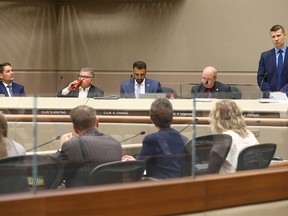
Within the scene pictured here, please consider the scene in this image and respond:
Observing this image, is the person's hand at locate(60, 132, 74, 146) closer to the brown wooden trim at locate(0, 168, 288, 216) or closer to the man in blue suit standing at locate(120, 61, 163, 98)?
the brown wooden trim at locate(0, 168, 288, 216)

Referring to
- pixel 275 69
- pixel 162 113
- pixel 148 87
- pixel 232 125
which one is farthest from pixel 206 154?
pixel 275 69

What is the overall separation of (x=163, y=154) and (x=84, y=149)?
503 mm

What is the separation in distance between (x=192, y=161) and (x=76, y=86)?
3800 mm

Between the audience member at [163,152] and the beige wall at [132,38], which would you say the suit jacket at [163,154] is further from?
the beige wall at [132,38]

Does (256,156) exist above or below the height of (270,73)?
below

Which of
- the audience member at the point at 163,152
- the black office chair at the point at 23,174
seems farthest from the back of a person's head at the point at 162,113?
the black office chair at the point at 23,174

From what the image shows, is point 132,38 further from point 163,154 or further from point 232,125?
point 163,154

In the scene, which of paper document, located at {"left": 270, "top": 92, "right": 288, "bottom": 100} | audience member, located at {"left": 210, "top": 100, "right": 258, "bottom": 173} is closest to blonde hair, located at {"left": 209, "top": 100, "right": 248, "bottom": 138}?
audience member, located at {"left": 210, "top": 100, "right": 258, "bottom": 173}

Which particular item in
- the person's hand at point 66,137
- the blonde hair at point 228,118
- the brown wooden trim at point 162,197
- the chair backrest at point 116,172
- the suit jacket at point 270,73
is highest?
the suit jacket at point 270,73

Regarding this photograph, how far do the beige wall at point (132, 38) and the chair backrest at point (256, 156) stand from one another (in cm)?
549

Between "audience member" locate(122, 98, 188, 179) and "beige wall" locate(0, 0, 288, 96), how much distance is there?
19.5ft

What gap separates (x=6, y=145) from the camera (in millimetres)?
3900

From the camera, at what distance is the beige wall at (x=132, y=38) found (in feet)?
33.6

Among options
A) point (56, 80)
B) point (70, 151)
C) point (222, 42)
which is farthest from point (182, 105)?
point (56, 80)
